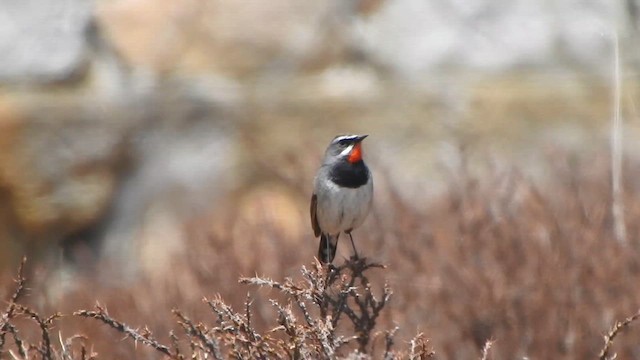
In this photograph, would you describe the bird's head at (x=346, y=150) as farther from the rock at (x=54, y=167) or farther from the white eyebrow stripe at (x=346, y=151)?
the rock at (x=54, y=167)

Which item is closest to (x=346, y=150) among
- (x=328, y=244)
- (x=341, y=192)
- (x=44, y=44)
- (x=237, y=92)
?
(x=341, y=192)

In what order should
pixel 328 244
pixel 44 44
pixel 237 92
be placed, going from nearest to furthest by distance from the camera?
pixel 328 244 → pixel 44 44 → pixel 237 92

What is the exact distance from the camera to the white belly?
6637 millimetres

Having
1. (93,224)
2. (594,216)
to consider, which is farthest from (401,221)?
(93,224)

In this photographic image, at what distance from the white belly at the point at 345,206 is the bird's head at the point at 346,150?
0.15 meters

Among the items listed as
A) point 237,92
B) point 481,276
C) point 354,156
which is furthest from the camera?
point 237,92

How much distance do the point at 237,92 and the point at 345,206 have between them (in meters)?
7.67

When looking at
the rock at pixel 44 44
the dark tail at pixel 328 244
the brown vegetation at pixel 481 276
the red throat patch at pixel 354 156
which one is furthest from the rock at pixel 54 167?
the red throat patch at pixel 354 156

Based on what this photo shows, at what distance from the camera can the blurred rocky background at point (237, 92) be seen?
13.8 meters

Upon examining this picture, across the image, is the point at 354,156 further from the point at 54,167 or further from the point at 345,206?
the point at 54,167

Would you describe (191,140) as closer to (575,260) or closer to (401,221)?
(401,221)

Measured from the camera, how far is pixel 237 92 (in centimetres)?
1417

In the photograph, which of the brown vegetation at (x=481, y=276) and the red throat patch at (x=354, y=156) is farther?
the brown vegetation at (x=481, y=276)

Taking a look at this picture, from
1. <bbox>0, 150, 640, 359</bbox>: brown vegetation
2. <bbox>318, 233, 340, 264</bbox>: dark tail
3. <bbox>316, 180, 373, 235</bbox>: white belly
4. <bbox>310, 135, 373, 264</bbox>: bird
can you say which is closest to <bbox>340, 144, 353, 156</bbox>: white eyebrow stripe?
<bbox>310, 135, 373, 264</bbox>: bird
